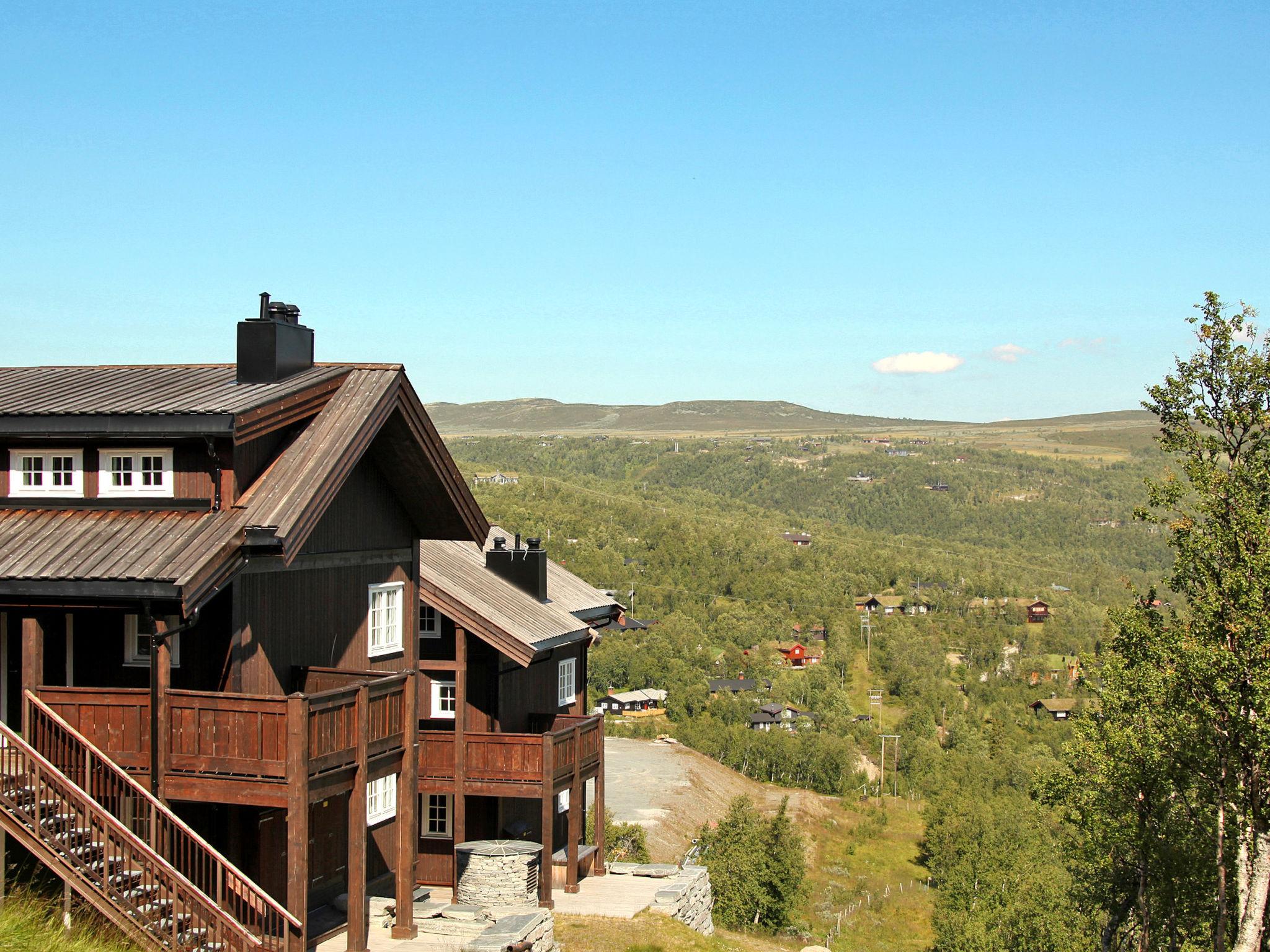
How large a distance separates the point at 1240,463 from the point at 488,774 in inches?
639

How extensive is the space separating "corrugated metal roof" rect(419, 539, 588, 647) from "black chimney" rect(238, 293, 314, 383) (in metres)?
5.52

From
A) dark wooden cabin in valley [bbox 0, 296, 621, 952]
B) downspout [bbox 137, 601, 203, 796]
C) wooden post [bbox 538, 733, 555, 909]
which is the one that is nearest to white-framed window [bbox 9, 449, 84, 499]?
dark wooden cabin in valley [bbox 0, 296, 621, 952]

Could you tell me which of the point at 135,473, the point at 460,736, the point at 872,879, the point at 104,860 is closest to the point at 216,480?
the point at 135,473

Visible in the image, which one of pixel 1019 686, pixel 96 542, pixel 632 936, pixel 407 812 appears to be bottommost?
pixel 1019 686

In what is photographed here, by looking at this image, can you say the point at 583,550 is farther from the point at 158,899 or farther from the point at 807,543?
the point at 158,899

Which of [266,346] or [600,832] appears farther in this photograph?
[600,832]

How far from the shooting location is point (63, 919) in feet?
40.6

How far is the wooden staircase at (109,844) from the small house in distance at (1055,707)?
111 m

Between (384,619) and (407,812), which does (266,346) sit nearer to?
(384,619)

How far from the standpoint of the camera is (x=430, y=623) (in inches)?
842

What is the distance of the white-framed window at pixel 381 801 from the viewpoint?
728 inches

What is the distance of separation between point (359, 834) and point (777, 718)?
9230 cm

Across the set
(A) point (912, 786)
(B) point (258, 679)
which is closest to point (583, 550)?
(A) point (912, 786)

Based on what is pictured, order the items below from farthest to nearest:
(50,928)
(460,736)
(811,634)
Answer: (811,634) < (460,736) < (50,928)
